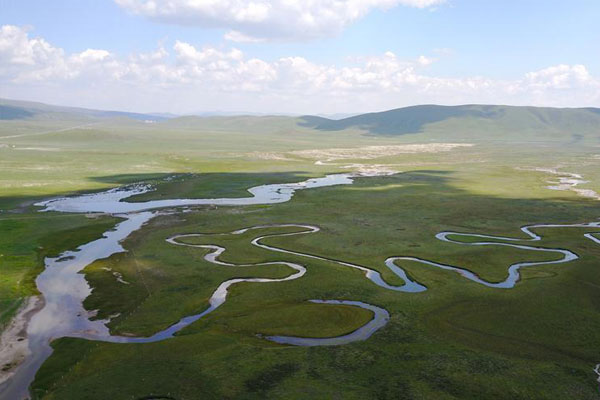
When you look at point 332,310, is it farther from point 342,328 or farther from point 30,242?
point 30,242

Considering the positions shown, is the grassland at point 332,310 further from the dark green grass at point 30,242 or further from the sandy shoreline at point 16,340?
the sandy shoreline at point 16,340

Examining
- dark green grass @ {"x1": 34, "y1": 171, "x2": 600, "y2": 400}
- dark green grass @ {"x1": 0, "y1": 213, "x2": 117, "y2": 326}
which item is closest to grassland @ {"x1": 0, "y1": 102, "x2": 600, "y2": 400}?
dark green grass @ {"x1": 34, "y1": 171, "x2": 600, "y2": 400}

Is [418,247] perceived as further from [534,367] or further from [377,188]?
[377,188]

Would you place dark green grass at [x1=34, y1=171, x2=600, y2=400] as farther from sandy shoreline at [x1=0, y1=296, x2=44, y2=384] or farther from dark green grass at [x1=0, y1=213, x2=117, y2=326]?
dark green grass at [x1=0, y1=213, x2=117, y2=326]

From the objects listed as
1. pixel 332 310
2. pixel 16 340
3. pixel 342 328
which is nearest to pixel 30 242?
pixel 16 340

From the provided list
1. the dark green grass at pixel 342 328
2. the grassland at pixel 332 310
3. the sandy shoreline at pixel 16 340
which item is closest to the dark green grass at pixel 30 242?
the grassland at pixel 332 310

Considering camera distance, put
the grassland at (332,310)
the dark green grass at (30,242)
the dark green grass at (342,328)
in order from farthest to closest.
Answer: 1. the dark green grass at (30,242)
2. the grassland at (332,310)
3. the dark green grass at (342,328)
